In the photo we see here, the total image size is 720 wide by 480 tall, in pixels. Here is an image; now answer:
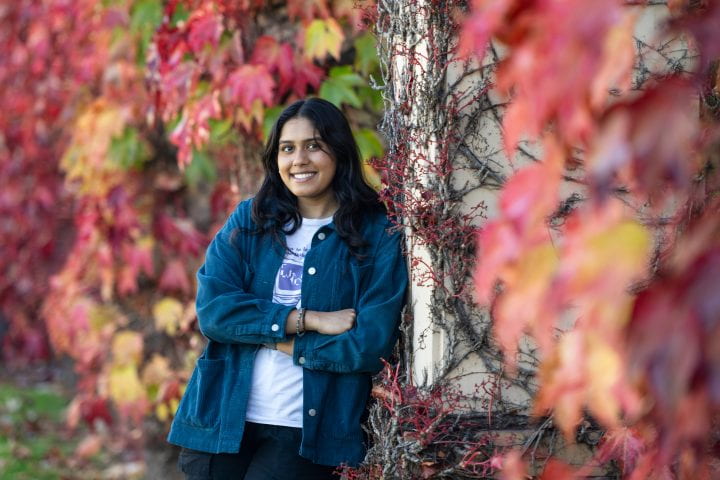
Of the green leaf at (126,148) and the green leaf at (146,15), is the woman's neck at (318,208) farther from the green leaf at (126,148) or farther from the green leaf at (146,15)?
the green leaf at (126,148)

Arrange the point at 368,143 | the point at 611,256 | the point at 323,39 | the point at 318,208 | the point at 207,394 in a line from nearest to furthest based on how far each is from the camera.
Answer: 1. the point at 611,256
2. the point at 207,394
3. the point at 318,208
4. the point at 323,39
5. the point at 368,143

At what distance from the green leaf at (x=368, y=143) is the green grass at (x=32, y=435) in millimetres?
3181

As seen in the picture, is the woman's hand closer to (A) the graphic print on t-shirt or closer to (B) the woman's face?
(A) the graphic print on t-shirt

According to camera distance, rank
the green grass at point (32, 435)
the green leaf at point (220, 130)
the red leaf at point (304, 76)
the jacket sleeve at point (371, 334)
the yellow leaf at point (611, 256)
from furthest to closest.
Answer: the green grass at point (32, 435) → the green leaf at point (220, 130) → the red leaf at point (304, 76) → the jacket sleeve at point (371, 334) → the yellow leaf at point (611, 256)

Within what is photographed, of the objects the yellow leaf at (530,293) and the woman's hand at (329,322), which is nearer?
the yellow leaf at (530,293)

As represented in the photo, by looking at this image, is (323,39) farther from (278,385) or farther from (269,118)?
(278,385)

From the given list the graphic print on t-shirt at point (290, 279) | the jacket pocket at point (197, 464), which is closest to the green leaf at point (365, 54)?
the graphic print on t-shirt at point (290, 279)

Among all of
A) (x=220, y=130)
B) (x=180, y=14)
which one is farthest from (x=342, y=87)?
(x=180, y=14)

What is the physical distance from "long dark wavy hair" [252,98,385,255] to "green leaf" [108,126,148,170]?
2273mm

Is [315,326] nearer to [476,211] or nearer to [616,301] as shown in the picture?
[476,211]

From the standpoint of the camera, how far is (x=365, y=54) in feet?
12.6

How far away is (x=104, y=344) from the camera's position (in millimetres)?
5316

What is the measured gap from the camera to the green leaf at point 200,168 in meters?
4.93

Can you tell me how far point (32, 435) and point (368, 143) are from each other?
4153mm
